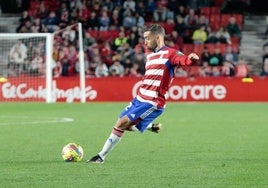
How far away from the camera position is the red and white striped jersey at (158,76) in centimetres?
1091

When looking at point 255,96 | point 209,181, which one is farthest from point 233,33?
point 209,181

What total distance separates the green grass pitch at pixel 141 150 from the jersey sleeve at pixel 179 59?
4.20ft

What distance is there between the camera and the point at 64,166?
34.7 feet

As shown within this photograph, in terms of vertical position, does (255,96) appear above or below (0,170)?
below

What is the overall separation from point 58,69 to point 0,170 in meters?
19.7

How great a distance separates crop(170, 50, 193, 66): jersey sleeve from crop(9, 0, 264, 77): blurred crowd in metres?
18.8

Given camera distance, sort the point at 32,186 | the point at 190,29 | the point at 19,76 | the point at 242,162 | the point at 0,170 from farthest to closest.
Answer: the point at 190,29, the point at 19,76, the point at 242,162, the point at 0,170, the point at 32,186

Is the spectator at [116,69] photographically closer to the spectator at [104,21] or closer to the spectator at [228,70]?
the spectator at [104,21]

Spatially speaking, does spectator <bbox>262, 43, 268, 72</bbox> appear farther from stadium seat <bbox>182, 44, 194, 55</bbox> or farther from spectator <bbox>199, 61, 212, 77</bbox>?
stadium seat <bbox>182, 44, 194, 55</bbox>

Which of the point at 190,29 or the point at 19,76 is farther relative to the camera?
the point at 190,29

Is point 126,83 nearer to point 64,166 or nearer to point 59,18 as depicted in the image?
point 59,18

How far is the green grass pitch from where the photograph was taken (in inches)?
364

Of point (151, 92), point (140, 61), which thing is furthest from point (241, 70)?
point (151, 92)

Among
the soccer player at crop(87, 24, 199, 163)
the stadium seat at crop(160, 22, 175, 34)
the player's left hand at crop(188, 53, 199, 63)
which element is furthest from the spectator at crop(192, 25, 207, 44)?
the player's left hand at crop(188, 53, 199, 63)
